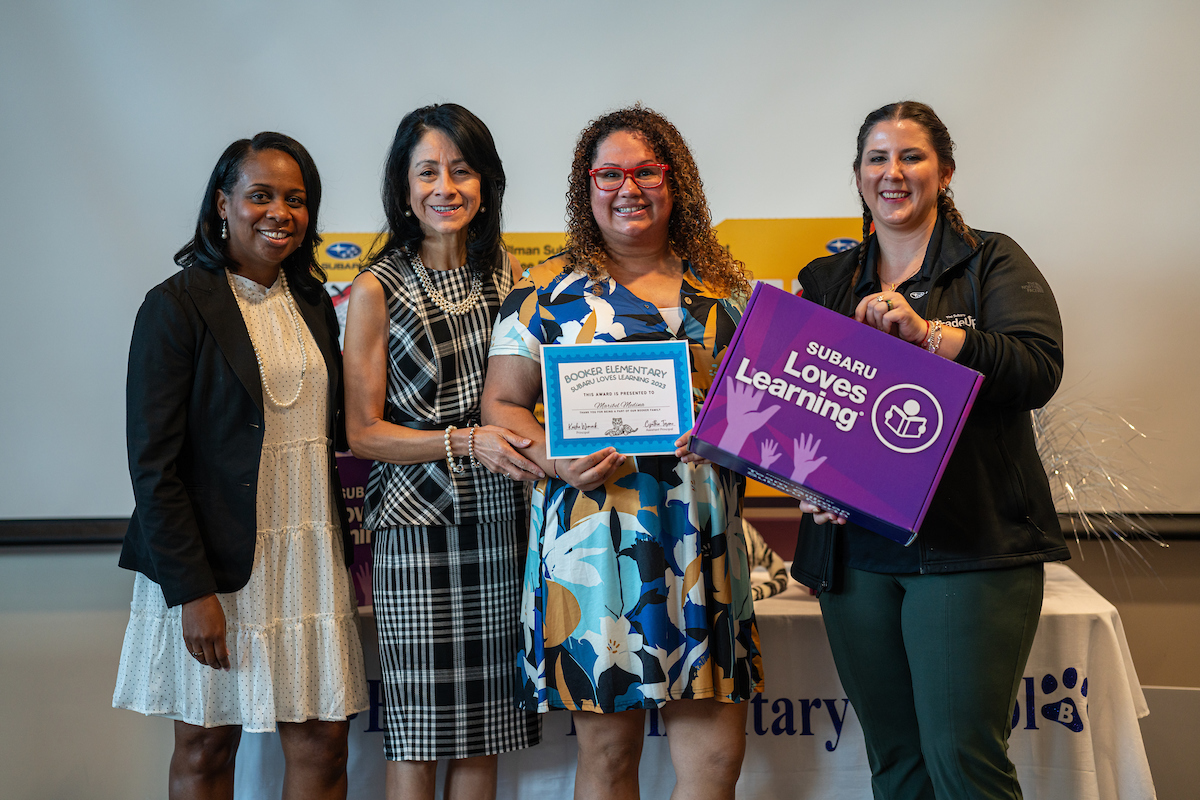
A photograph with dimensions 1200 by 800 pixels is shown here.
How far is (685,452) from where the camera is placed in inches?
58.6

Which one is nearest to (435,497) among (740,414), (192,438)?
(192,438)

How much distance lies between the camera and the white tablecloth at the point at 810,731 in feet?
6.93

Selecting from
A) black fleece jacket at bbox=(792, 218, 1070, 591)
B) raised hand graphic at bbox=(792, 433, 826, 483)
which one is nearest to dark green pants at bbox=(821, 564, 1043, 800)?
black fleece jacket at bbox=(792, 218, 1070, 591)

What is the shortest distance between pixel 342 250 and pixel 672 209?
156cm

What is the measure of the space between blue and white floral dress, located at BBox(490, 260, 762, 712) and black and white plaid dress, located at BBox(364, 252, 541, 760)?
0.19 m

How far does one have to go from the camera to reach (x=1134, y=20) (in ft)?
A: 8.54

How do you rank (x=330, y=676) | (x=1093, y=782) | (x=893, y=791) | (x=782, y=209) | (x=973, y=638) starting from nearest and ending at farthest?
1. (x=973, y=638)
2. (x=893, y=791)
3. (x=330, y=676)
4. (x=1093, y=782)
5. (x=782, y=209)

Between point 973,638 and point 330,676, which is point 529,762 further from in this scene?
point 973,638

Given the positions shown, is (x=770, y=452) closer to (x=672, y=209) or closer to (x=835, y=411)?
(x=835, y=411)

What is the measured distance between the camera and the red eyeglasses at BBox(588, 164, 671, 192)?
163 centimetres

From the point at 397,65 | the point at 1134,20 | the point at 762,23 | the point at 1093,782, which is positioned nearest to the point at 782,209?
the point at 762,23

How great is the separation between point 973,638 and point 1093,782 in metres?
1.00

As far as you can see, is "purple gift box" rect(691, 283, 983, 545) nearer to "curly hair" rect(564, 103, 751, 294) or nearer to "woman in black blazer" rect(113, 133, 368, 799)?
"curly hair" rect(564, 103, 751, 294)

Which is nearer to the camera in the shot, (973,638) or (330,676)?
(973,638)
